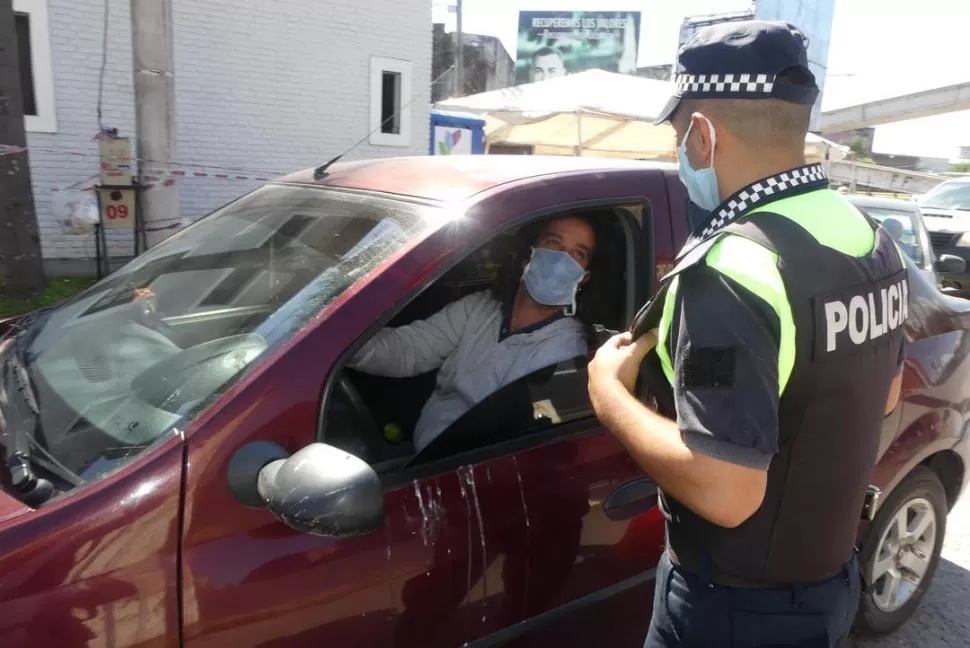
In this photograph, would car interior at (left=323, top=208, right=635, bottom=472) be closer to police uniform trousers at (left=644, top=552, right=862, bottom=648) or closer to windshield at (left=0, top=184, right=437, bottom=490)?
windshield at (left=0, top=184, right=437, bottom=490)

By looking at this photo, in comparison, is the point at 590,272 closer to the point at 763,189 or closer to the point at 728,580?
the point at 763,189

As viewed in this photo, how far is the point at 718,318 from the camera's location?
1.19 m

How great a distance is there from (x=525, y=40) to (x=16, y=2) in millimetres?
33203

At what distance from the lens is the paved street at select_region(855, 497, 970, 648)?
2.93 m

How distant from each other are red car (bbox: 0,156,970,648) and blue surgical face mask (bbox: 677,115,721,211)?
0.49 m

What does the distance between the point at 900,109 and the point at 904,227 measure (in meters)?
→ 43.1

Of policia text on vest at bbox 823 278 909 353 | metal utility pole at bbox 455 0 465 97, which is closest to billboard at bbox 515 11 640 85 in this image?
metal utility pole at bbox 455 0 465 97

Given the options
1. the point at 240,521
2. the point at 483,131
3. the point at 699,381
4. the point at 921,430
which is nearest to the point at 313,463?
the point at 240,521

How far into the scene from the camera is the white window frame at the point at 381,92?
10883mm

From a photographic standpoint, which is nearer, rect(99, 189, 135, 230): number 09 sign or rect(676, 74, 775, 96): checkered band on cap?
rect(676, 74, 775, 96): checkered band on cap

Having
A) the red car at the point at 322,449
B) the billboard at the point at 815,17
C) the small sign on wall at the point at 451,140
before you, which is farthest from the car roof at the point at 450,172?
the billboard at the point at 815,17

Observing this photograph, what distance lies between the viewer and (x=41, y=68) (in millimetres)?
8164

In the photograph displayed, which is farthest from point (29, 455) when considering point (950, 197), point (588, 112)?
point (950, 197)

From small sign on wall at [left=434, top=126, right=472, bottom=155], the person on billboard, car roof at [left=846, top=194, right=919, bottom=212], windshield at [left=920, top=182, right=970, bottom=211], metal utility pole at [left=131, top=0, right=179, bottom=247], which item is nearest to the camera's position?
metal utility pole at [left=131, top=0, right=179, bottom=247]
